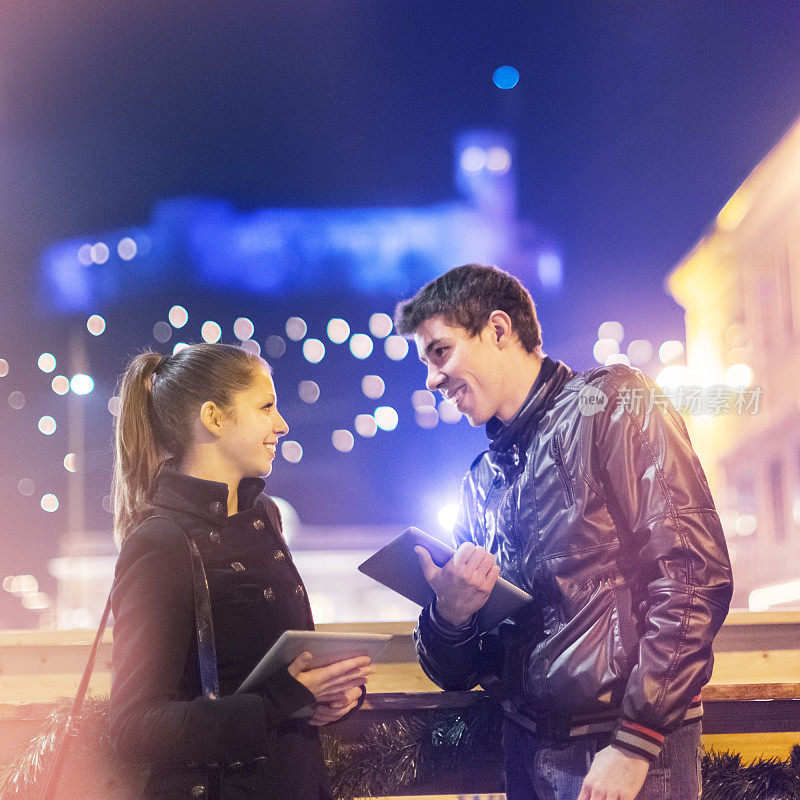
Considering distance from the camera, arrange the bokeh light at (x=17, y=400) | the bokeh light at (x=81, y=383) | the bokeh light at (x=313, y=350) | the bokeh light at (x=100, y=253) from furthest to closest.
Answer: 1. the bokeh light at (x=313, y=350)
2. the bokeh light at (x=81, y=383)
3. the bokeh light at (x=17, y=400)
4. the bokeh light at (x=100, y=253)

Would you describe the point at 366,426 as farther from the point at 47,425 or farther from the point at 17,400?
the point at 17,400

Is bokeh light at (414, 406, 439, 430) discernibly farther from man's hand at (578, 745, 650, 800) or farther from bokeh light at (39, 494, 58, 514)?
bokeh light at (39, 494, 58, 514)

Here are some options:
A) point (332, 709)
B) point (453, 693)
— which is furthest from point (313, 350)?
point (332, 709)

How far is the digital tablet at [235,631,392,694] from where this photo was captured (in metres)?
1.07

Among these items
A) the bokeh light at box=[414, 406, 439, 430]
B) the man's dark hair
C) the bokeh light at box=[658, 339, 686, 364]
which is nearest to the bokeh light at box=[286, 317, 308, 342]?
the bokeh light at box=[414, 406, 439, 430]

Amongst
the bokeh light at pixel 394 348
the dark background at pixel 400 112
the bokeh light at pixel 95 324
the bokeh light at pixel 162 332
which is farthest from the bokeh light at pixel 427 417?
the bokeh light at pixel 95 324

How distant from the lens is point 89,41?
306cm

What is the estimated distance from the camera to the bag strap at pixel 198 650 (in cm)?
113

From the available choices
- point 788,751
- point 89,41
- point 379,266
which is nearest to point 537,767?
point 788,751

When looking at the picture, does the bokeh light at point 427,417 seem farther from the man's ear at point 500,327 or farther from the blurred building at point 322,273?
the man's ear at point 500,327

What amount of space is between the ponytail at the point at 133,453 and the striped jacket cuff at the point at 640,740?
0.89 m

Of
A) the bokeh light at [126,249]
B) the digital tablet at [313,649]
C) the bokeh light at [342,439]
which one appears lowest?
the digital tablet at [313,649]

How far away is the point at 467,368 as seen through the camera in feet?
4.94

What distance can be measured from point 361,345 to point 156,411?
3091 mm
